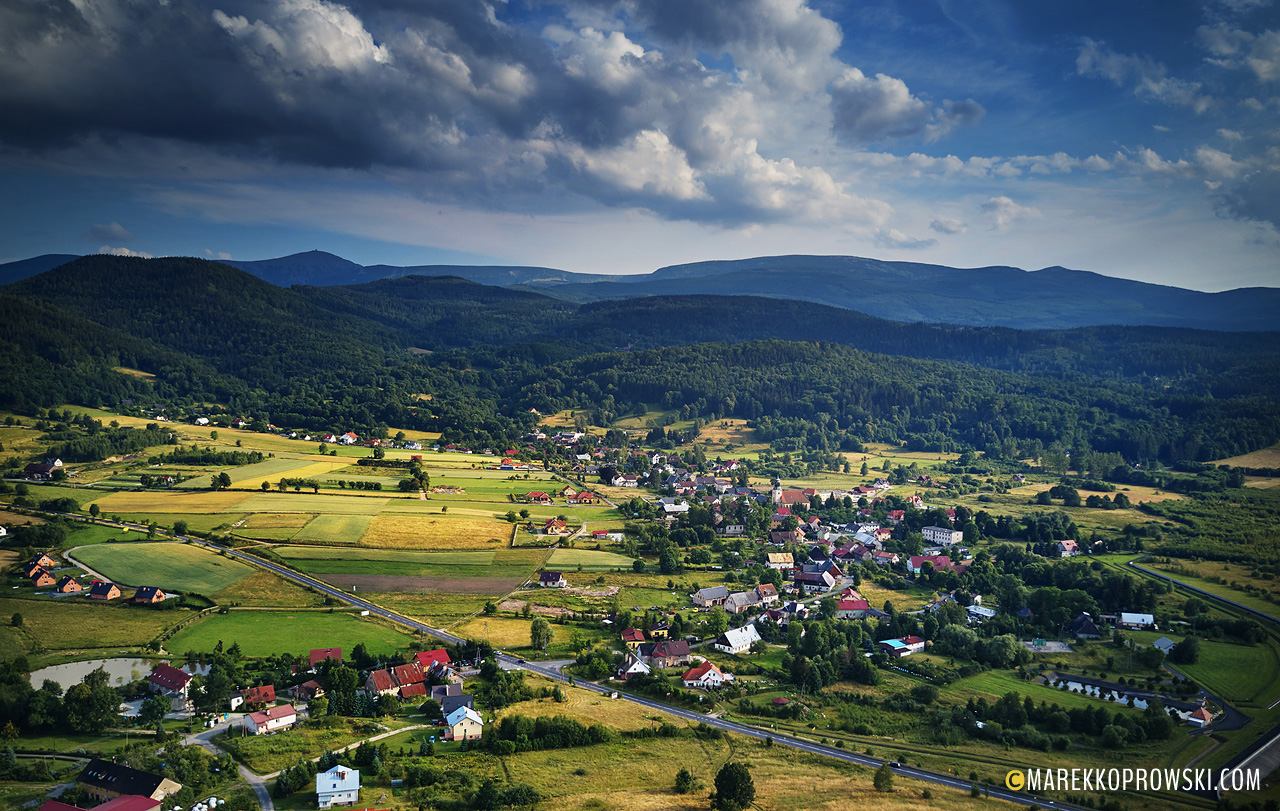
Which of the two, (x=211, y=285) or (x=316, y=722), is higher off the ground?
(x=211, y=285)

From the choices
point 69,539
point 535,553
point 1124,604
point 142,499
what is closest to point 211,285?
point 142,499

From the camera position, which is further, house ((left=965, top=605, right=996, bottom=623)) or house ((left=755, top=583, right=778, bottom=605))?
house ((left=755, top=583, right=778, bottom=605))

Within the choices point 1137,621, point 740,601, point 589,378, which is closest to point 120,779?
point 740,601

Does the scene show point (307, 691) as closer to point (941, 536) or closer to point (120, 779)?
point (120, 779)

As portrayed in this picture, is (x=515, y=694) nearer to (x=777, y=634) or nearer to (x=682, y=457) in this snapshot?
(x=777, y=634)

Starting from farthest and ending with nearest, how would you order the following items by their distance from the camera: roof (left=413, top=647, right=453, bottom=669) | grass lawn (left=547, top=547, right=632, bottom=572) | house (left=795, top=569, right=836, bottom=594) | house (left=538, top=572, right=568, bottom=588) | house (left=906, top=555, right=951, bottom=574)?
house (left=906, top=555, right=951, bottom=574) < grass lawn (left=547, top=547, right=632, bottom=572) < house (left=795, top=569, right=836, bottom=594) < house (left=538, top=572, right=568, bottom=588) < roof (left=413, top=647, right=453, bottom=669)

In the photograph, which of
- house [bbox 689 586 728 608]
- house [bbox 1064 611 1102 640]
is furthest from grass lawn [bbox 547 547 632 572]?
house [bbox 1064 611 1102 640]

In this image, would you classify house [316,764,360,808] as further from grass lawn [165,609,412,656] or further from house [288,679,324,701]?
grass lawn [165,609,412,656]
